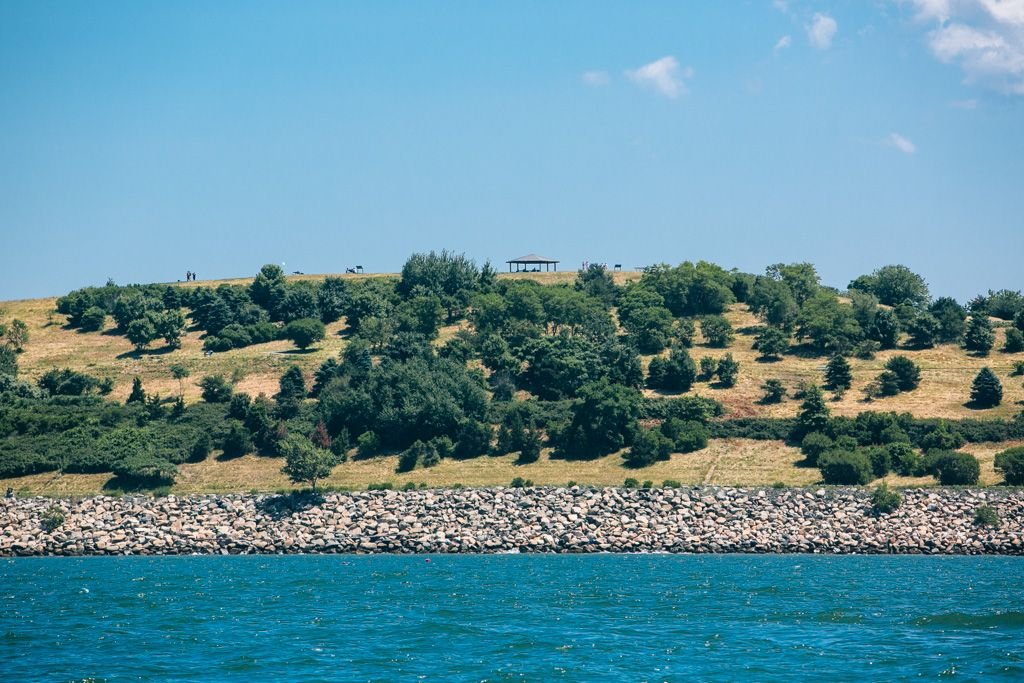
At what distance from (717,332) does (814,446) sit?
1402 inches

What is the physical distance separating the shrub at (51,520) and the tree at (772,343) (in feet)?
202

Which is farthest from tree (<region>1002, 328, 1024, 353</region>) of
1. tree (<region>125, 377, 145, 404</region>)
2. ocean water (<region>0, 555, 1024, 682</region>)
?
tree (<region>125, 377, 145, 404</region>)

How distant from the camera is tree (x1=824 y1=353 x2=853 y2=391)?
305ft

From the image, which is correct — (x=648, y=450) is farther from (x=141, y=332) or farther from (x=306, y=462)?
(x=141, y=332)

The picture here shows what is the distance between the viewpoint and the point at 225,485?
75125 mm

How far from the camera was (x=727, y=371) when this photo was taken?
95688 mm

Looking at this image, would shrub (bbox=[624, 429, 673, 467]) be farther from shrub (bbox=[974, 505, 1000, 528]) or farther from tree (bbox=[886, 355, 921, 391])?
tree (bbox=[886, 355, 921, 391])

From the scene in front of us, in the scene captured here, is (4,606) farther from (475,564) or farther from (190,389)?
(190,389)

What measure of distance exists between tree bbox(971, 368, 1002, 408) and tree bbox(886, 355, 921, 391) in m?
5.60

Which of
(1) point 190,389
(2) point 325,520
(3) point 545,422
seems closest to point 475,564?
(2) point 325,520

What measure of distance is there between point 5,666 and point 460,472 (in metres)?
46.0

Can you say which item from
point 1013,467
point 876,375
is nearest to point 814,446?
point 1013,467

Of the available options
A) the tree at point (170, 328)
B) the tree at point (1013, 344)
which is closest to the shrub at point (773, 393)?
the tree at point (1013, 344)

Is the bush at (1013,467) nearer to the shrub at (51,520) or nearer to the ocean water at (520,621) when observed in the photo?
the ocean water at (520,621)
